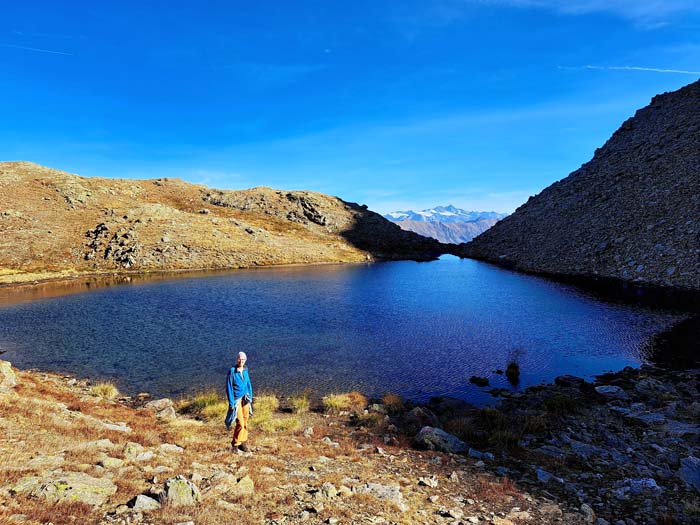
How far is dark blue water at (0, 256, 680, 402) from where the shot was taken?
27016 millimetres

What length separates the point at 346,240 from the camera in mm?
144125

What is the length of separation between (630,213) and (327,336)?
75310mm

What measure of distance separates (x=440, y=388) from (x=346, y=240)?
120 meters

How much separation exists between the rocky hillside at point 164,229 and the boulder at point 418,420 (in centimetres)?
8019

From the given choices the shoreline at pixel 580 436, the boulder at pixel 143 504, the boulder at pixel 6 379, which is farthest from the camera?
the boulder at pixel 6 379

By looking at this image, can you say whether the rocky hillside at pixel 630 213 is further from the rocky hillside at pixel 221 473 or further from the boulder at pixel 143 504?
the boulder at pixel 143 504

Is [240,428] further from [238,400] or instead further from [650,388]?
[650,388]

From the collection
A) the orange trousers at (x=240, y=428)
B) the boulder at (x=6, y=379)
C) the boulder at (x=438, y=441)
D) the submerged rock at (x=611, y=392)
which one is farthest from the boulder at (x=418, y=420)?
the boulder at (x=6, y=379)

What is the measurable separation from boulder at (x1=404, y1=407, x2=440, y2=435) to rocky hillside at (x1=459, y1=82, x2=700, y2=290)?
54.3 metres

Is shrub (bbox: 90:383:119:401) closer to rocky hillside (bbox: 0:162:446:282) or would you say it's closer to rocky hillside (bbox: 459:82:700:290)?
rocky hillside (bbox: 0:162:446:282)

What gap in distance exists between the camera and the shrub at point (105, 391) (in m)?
22.3

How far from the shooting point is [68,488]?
9.00 m

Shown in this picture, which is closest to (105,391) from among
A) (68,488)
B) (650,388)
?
(68,488)

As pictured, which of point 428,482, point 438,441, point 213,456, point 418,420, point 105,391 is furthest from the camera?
point 105,391
